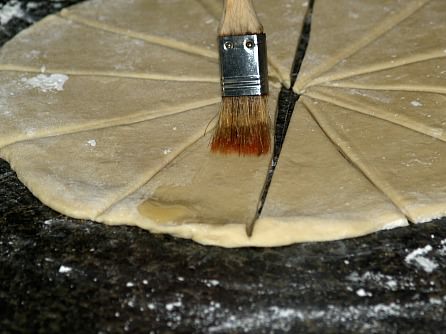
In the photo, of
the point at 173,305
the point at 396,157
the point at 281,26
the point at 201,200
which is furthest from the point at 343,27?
the point at 173,305

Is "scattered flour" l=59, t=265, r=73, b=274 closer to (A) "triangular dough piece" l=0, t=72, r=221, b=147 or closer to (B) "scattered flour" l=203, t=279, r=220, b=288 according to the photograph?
(B) "scattered flour" l=203, t=279, r=220, b=288

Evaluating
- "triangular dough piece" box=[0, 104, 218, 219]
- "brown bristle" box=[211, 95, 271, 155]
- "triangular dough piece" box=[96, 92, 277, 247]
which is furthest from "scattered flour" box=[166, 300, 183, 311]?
"brown bristle" box=[211, 95, 271, 155]

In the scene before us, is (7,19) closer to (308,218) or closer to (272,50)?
(272,50)

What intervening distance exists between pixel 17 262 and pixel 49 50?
1334 millimetres

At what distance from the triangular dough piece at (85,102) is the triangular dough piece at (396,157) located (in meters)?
0.53

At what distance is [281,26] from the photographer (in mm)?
3457

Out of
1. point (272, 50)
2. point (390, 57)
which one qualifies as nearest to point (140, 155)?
point (272, 50)

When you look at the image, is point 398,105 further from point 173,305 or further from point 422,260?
point 173,305

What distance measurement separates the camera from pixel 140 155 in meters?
2.71

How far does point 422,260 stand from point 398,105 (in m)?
0.76

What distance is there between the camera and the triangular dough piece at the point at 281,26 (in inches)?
125

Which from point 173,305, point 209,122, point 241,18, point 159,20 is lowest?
point 173,305

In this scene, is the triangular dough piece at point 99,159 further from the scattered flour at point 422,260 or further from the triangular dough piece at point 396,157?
the scattered flour at point 422,260

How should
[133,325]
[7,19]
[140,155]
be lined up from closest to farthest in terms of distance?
1. [133,325]
2. [140,155]
3. [7,19]
